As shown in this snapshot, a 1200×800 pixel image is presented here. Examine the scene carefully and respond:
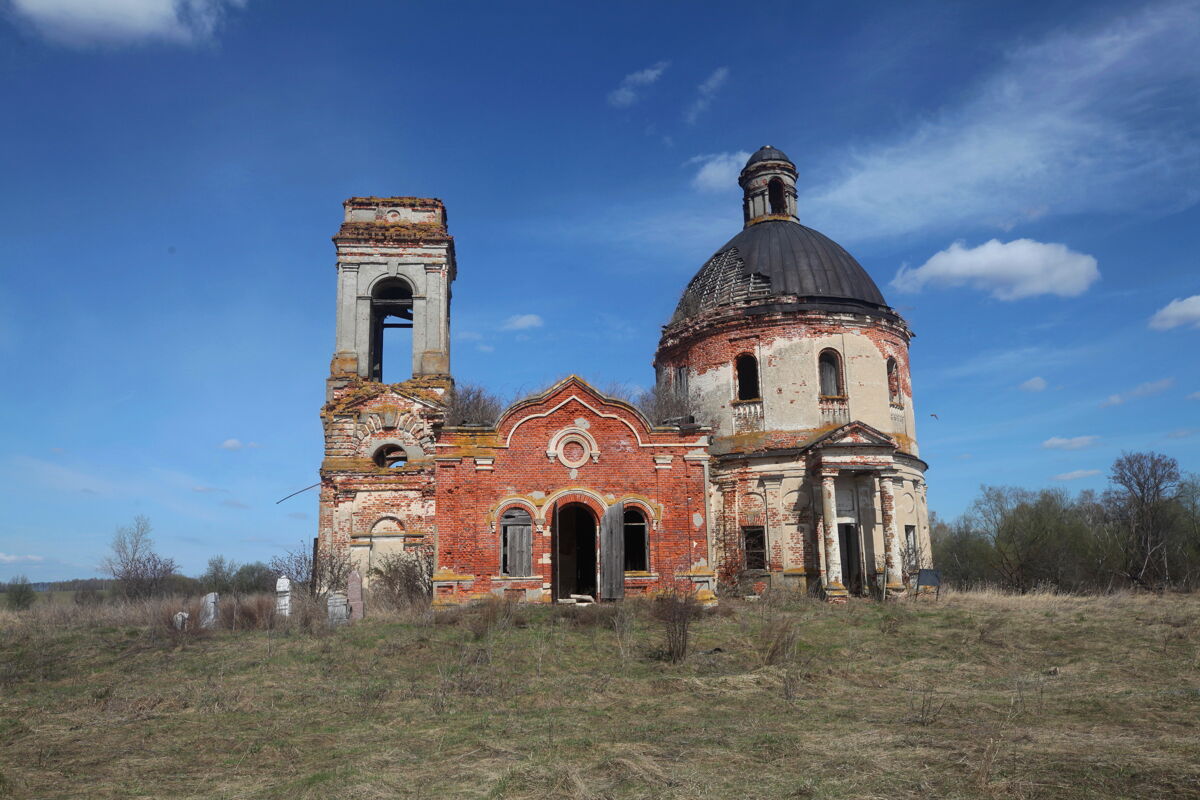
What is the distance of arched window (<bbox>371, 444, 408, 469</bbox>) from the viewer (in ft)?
80.4

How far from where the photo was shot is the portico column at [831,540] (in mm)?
23047

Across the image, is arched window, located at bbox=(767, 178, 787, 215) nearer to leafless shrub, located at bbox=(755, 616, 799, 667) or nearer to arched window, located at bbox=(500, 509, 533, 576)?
arched window, located at bbox=(500, 509, 533, 576)

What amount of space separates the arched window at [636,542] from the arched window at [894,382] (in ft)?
34.0

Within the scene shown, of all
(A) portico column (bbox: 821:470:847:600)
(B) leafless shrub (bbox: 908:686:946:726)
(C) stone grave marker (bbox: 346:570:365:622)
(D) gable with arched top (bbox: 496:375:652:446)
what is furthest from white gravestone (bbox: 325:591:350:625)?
(A) portico column (bbox: 821:470:847:600)

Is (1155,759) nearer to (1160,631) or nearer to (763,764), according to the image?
(763,764)


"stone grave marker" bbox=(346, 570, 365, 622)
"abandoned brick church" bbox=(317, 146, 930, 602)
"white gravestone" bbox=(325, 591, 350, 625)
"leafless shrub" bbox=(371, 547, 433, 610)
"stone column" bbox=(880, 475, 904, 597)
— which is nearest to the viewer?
"white gravestone" bbox=(325, 591, 350, 625)

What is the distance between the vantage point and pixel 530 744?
9.20 m

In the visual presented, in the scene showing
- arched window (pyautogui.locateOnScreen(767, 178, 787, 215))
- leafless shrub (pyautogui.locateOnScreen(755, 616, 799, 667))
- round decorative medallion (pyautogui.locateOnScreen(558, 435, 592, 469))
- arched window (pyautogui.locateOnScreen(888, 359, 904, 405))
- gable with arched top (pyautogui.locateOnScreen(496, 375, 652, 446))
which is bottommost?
leafless shrub (pyautogui.locateOnScreen(755, 616, 799, 667))

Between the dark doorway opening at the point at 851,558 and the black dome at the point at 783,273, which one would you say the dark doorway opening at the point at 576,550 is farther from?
the black dome at the point at 783,273

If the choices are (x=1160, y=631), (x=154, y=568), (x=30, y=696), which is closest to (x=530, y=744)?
(x=30, y=696)

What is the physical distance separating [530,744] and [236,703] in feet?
16.7

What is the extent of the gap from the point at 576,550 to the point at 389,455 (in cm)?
624

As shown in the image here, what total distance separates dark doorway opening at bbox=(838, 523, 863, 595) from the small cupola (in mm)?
11331

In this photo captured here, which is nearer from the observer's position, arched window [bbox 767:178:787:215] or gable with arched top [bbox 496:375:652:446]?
gable with arched top [bbox 496:375:652:446]
